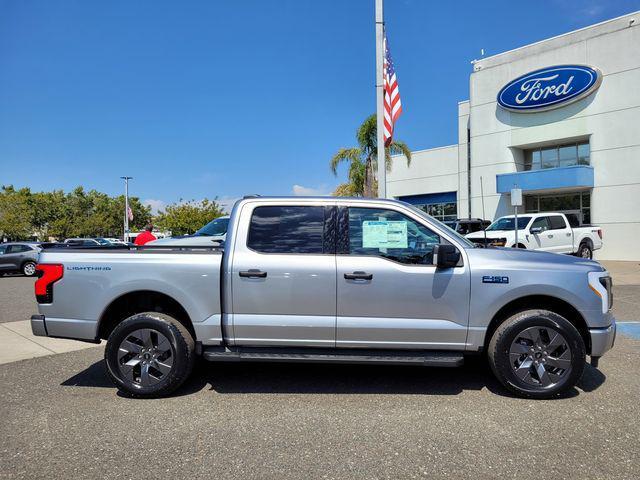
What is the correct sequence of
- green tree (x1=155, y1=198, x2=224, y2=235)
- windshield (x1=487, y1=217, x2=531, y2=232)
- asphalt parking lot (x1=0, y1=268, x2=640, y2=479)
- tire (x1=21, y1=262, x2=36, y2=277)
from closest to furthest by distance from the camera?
asphalt parking lot (x1=0, y1=268, x2=640, y2=479) → windshield (x1=487, y1=217, x2=531, y2=232) → tire (x1=21, y1=262, x2=36, y2=277) → green tree (x1=155, y1=198, x2=224, y2=235)

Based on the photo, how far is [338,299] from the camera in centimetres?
418

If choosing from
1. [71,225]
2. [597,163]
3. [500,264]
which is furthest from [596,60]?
[71,225]

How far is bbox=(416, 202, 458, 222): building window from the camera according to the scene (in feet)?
102

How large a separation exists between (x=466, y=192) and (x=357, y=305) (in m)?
26.1

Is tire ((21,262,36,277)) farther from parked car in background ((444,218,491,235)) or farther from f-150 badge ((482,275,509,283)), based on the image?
f-150 badge ((482,275,509,283))

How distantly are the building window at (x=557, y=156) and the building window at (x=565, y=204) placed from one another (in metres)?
1.67

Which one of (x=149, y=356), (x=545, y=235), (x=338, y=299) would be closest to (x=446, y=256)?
(x=338, y=299)

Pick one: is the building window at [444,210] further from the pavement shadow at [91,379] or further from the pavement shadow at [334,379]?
the pavement shadow at [91,379]

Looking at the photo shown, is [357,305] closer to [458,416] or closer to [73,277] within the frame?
[458,416]

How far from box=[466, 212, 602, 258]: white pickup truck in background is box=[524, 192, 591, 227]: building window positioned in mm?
6985

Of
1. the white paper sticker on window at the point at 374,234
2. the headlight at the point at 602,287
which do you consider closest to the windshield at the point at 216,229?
the white paper sticker on window at the point at 374,234

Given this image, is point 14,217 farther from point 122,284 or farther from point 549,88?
point 122,284

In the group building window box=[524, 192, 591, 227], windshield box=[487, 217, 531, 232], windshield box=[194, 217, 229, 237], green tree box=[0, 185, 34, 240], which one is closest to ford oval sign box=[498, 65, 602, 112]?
building window box=[524, 192, 591, 227]

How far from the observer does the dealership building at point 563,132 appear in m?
21.5
